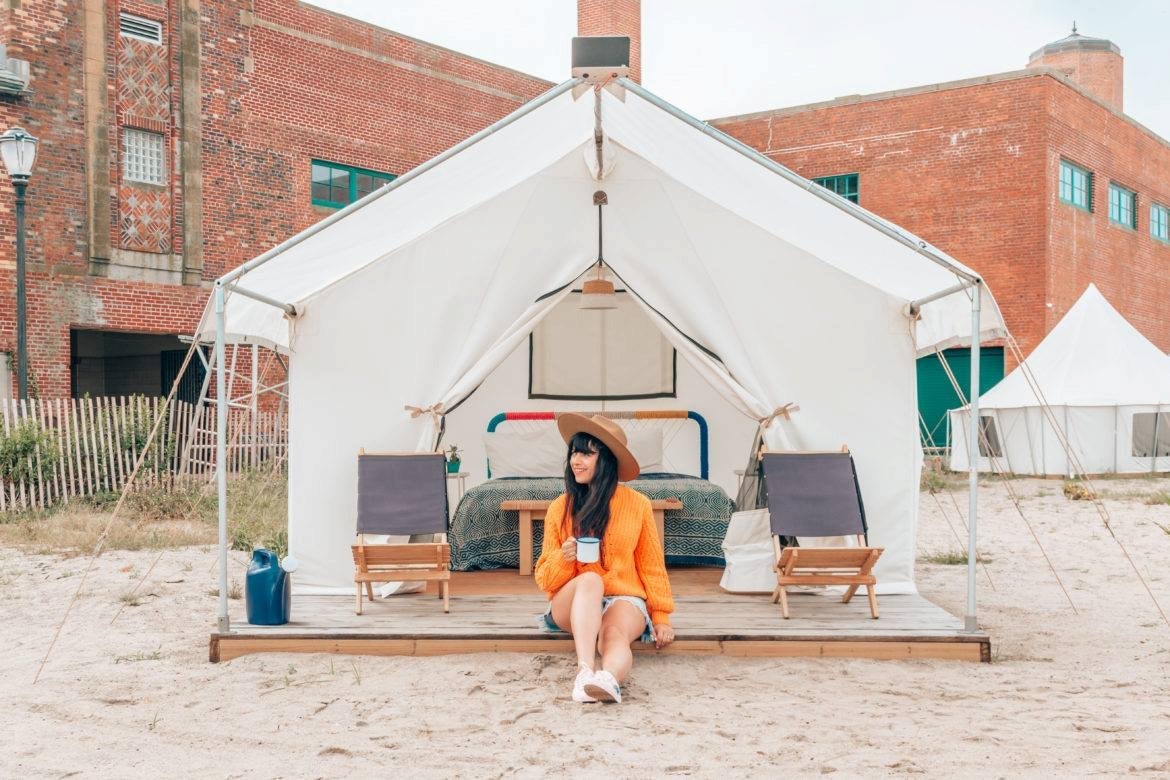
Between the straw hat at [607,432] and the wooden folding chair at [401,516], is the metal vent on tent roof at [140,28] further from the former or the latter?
the straw hat at [607,432]

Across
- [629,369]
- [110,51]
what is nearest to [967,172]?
[629,369]

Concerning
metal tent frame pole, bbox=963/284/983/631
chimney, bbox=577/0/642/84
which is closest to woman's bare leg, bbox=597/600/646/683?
metal tent frame pole, bbox=963/284/983/631

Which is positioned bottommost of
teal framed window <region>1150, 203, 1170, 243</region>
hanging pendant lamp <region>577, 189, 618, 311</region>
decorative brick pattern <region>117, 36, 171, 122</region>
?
hanging pendant lamp <region>577, 189, 618, 311</region>

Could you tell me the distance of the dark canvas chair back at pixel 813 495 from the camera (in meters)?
5.27

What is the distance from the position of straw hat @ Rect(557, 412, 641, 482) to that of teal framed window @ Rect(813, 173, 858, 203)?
14.5m

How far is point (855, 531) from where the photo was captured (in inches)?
207

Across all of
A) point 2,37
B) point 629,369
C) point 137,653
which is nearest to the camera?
point 137,653

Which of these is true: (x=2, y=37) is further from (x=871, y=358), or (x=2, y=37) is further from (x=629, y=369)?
Answer: (x=871, y=358)

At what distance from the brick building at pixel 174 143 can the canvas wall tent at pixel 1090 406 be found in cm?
918

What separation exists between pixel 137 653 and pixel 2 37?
10.1m

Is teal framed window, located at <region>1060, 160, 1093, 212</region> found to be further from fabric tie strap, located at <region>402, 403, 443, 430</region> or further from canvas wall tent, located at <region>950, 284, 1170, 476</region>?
fabric tie strap, located at <region>402, 403, 443, 430</region>

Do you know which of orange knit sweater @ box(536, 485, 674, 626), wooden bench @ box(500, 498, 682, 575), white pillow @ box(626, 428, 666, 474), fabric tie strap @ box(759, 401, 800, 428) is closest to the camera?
orange knit sweater @ box(536, 485, 674, 626)

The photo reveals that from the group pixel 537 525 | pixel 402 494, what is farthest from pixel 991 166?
pixel 402 494

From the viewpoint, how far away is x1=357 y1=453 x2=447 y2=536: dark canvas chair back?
539 cm
